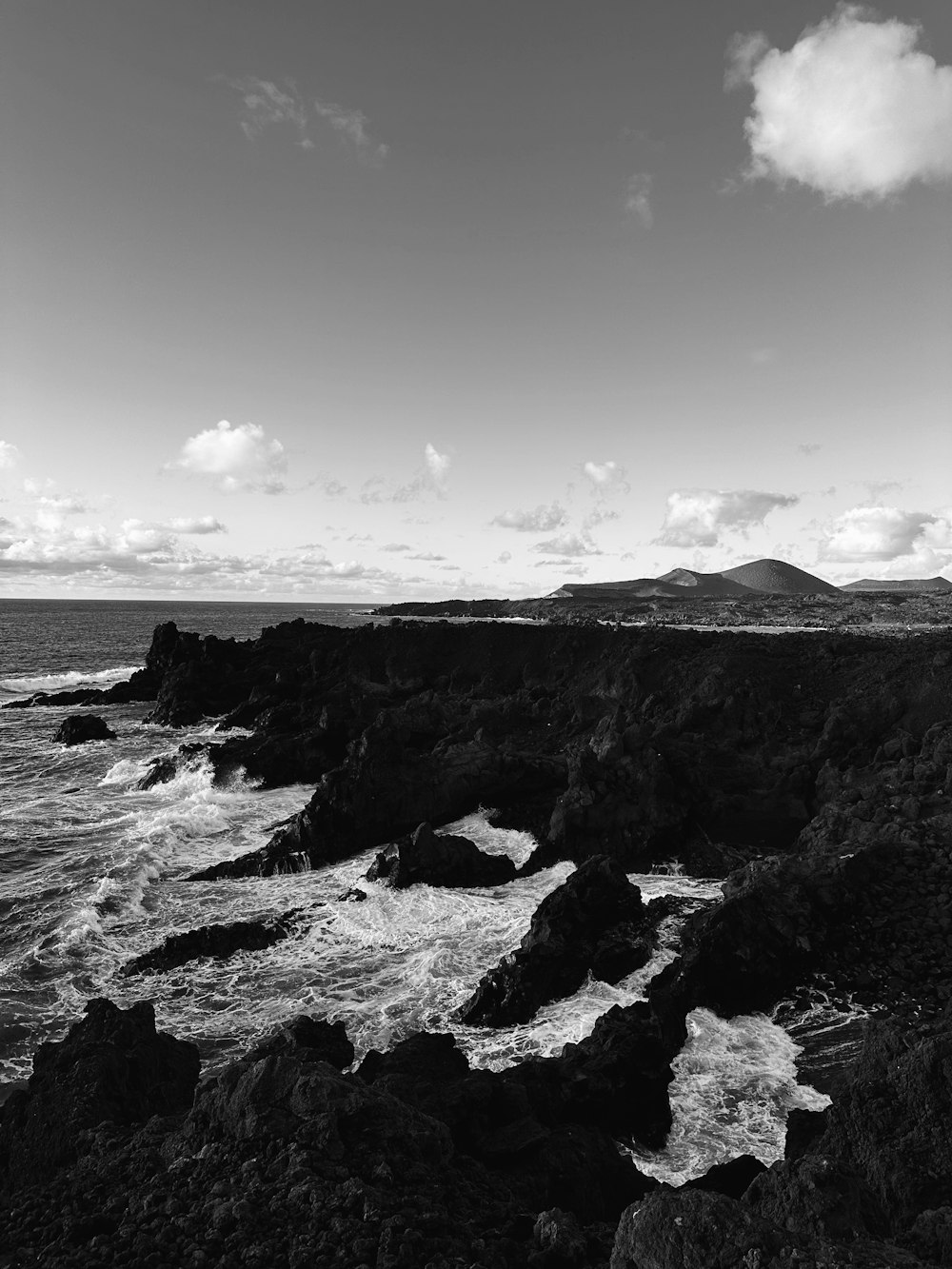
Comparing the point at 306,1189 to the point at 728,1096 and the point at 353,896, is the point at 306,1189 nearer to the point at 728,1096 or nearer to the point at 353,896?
the point at 728,1096

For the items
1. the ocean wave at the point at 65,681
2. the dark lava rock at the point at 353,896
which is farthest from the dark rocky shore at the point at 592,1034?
the ocean wave at the point at 65,681

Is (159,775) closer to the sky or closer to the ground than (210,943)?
closer to the sky

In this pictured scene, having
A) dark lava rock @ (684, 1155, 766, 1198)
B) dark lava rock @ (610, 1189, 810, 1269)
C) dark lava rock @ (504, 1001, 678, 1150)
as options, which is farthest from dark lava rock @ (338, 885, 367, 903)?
dark lava rock @ (610, 1189, 810, 1269)

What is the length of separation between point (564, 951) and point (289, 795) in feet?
62.3

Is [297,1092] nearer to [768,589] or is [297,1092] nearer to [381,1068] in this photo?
[381,1068]

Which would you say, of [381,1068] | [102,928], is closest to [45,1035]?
[102,928]

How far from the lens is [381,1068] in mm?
11344

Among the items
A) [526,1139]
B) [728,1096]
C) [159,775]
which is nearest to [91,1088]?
[526,1139]

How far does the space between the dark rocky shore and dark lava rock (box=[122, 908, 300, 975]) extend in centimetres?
9

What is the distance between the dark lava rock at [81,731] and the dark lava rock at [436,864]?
27.8m

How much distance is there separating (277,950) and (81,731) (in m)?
29.9

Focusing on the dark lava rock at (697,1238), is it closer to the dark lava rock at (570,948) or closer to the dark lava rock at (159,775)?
the dark lava rock at (570,948)

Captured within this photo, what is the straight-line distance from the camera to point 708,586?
6713 inches

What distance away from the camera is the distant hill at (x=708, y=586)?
156m
